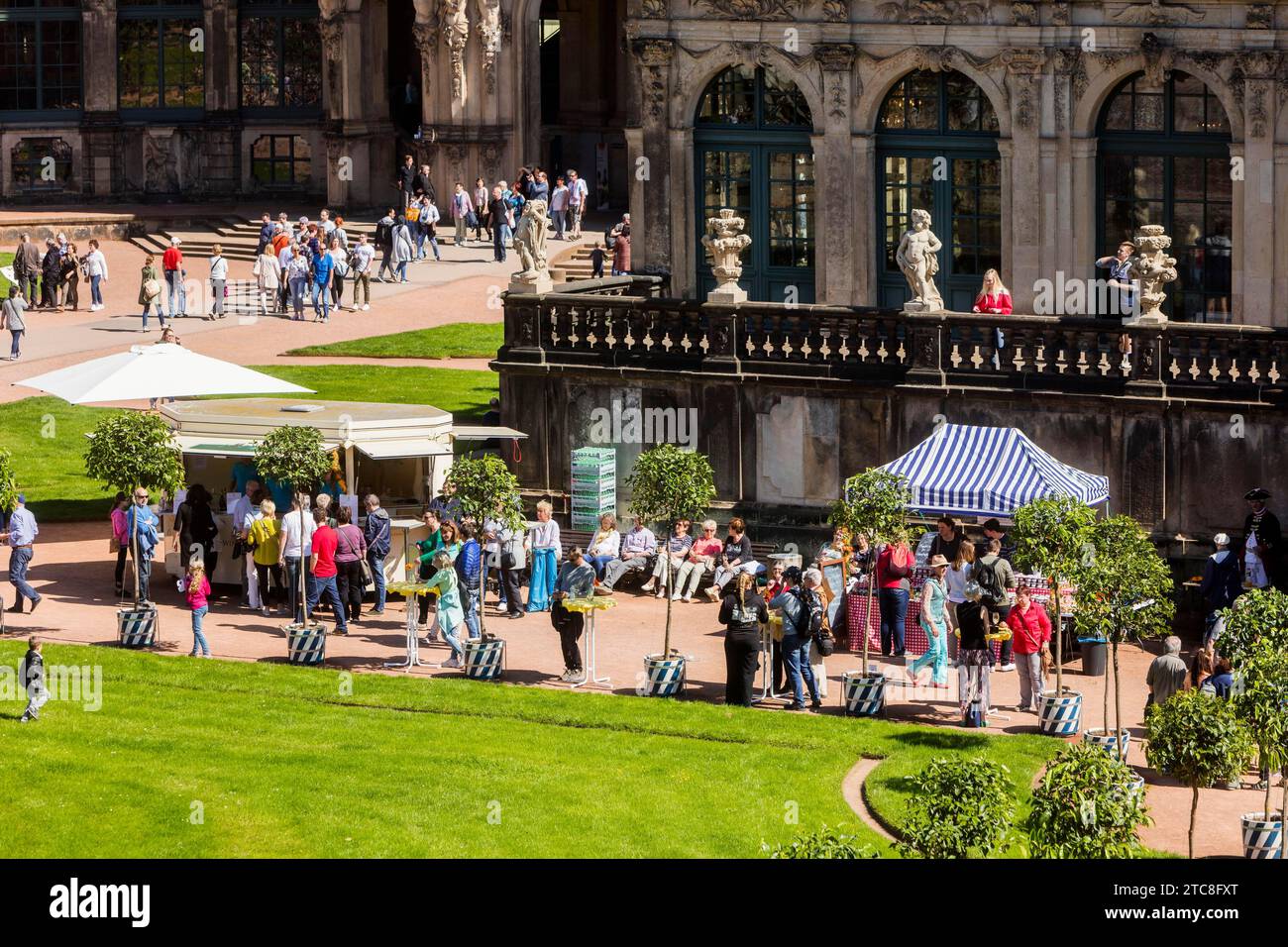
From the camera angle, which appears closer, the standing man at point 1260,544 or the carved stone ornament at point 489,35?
the standing man at point 1260,544

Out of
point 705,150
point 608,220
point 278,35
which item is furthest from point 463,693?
point 278,35

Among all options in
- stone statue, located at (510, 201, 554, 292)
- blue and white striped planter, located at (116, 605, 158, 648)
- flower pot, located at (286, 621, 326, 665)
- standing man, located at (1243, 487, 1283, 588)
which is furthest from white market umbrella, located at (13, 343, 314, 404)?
standing man, located at (1243, 487, 1283, 588)

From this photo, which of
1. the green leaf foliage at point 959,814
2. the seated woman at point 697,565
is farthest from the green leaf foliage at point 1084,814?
the seated woman at point 697,565

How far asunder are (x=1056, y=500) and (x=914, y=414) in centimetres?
600

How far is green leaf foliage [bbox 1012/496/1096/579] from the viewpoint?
90.9ft

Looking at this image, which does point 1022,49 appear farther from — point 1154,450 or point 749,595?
point 749,595

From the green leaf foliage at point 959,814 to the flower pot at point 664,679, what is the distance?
1012 cm

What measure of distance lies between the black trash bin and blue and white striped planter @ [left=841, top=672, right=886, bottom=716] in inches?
115

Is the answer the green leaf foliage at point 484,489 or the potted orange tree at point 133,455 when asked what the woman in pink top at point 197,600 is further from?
the green leaf foliage at point 484,489

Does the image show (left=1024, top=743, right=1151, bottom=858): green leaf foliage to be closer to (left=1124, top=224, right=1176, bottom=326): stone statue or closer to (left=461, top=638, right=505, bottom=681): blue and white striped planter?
(left=461, top=638, right=505, bottom=681): blue and white striped planter

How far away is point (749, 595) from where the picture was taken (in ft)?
96.7

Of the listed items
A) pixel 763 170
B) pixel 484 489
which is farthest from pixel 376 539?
pixel 763 170

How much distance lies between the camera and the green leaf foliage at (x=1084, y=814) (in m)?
19.4

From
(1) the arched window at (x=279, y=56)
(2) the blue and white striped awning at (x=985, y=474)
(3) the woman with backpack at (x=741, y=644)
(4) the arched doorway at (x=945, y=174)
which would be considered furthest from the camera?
(1) the arched window at (x=279, y=56)
